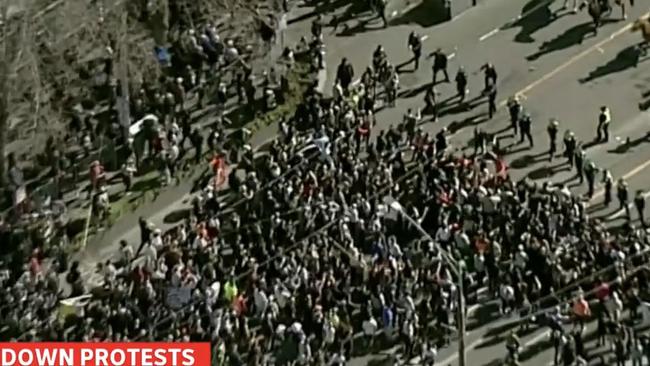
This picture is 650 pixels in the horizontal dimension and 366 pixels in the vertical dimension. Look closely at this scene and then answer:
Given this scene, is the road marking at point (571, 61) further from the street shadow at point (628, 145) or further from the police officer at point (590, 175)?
the police officer at point (590, 175)

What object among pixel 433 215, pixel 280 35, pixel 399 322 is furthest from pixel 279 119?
pixel 399 322

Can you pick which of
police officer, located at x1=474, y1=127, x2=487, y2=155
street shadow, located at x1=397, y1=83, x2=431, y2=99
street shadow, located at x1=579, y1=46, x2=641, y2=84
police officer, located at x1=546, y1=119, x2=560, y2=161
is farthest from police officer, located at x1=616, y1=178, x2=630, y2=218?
street shadow, located at x1=397, y1=83, x2=431, y2=99

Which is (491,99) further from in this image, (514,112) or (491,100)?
(514,112)

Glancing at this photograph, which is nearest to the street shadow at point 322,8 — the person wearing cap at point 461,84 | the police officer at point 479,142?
the person wearing cap at point 461,84

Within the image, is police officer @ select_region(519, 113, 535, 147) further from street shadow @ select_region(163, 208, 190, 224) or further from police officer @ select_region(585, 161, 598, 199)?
street shadow @ select_region(163, 208, 190, 224)

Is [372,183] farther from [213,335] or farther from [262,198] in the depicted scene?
[213,335]

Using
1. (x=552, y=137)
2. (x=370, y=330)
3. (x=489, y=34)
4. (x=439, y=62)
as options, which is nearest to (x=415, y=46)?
(x=439, y=62)
